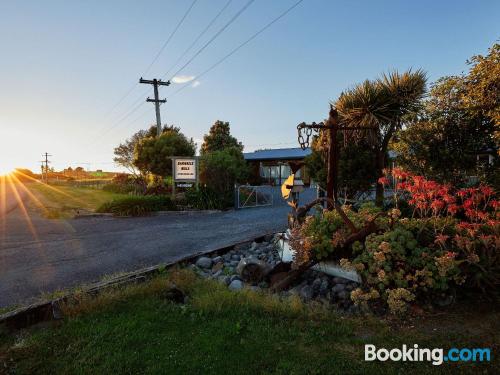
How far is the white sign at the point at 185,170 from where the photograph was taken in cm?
1538

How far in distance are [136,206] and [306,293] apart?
10.9m

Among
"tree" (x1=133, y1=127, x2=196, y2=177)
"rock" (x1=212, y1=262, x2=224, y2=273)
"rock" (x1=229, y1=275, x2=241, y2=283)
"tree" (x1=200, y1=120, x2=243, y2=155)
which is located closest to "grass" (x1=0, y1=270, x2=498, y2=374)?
"rock" (x1=229, y1=275, x2=241, y2=283)

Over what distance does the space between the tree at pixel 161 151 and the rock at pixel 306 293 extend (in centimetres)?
1805

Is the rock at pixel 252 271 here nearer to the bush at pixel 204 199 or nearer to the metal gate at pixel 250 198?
the bush at pixel 204 199

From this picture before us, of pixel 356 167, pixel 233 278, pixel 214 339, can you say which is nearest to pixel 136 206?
pixel 356 167

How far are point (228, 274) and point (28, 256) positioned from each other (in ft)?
15.8

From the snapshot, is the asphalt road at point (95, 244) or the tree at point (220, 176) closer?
the asphalt road at point (95, 244)

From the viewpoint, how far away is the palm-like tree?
9.92 m

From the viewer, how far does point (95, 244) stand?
804cm

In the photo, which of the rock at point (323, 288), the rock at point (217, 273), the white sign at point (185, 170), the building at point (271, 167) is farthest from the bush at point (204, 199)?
the building at point (271, 167)

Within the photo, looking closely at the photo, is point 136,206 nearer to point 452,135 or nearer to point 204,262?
point 204,262

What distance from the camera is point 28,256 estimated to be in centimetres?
685

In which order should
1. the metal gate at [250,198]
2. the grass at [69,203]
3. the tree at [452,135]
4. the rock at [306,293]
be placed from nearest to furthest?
the rock at [306,293] → the tree at [452,135] → the grass at [69,203] → the metal gate at [250,198]

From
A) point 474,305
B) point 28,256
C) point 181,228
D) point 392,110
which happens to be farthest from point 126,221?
point 474,305
